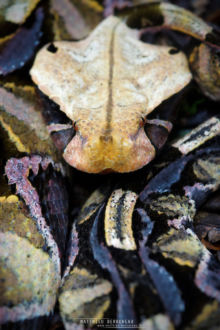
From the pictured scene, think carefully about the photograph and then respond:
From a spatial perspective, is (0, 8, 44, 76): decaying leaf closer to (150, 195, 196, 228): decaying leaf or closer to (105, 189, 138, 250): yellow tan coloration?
(105, 189, 138, 250): yellow tan coloration

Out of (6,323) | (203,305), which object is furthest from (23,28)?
(203,305)

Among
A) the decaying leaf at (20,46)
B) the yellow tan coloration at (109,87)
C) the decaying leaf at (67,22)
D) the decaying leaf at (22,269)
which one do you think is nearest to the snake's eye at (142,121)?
the yellow tan coloration at (109,87)

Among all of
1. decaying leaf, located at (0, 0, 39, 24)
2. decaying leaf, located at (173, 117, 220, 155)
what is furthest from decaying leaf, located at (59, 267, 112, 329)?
decaying leaf, located at (0, 0, 39, 24)

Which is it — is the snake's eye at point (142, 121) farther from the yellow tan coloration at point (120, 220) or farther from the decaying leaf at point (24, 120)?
the decaying leaf at point (24, 120)

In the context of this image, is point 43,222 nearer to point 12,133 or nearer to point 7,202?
point 7,202

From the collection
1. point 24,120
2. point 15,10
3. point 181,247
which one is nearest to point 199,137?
point 181,247

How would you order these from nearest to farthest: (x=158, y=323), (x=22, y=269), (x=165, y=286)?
(x=158, y=323), (x=165, y=286), (x=22, y=269)

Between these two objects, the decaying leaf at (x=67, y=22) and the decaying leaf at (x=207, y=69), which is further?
the decaying leaf at (x=67, y=22)

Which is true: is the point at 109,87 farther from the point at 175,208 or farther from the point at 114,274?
the point at 114,274
